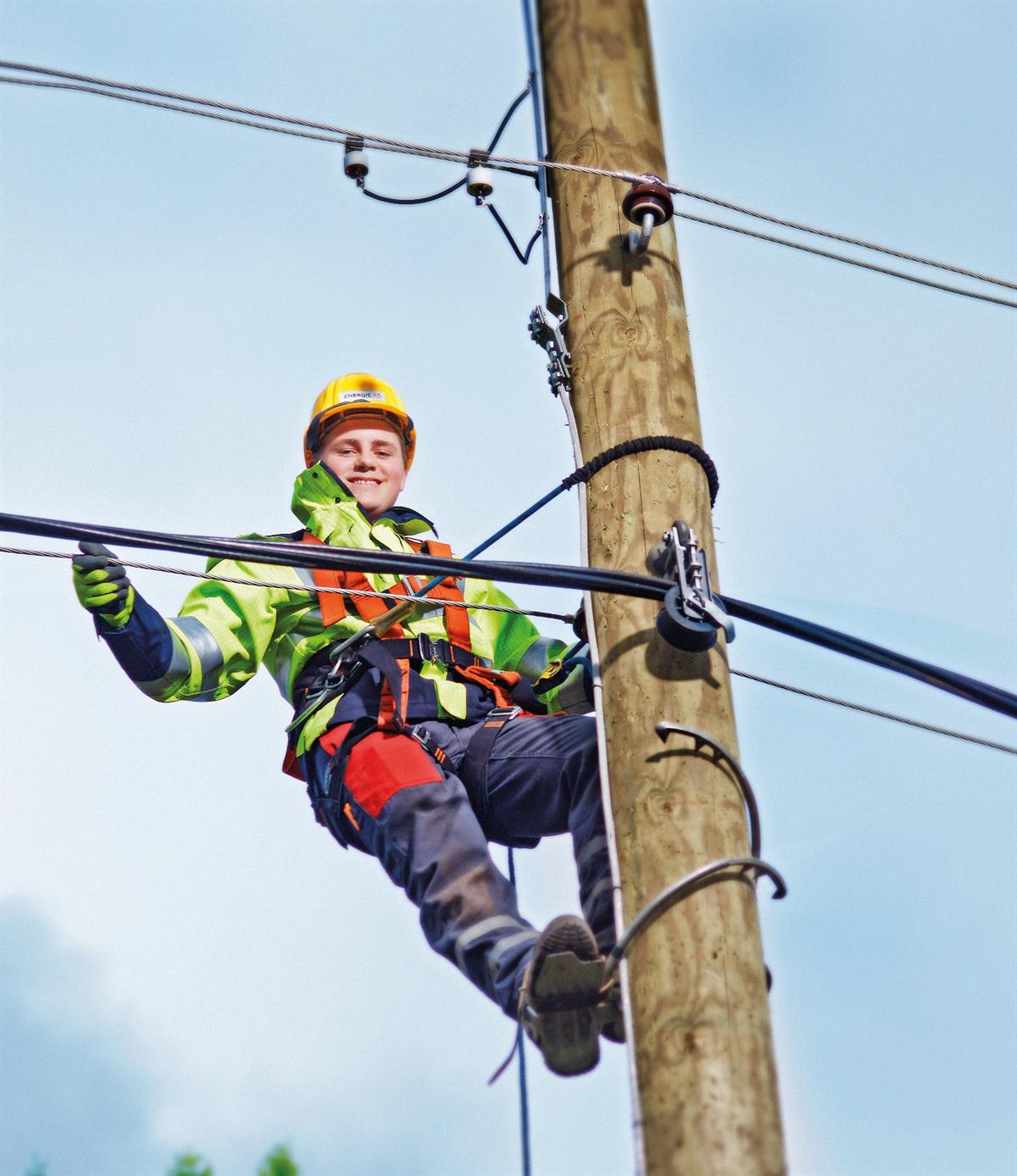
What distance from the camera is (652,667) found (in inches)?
156

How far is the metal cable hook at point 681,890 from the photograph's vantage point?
3598 mm

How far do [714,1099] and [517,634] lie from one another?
2.76 metres

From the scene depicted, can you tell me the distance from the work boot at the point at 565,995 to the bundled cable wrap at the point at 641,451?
3.55ft

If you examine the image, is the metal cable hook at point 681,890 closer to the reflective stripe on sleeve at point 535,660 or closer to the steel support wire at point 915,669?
the steel support wire at point 915,669

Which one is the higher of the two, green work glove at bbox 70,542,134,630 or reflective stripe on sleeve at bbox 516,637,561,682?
reflective stripe on sleeve at bbox 516,637,561,682

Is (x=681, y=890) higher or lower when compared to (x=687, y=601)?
lower

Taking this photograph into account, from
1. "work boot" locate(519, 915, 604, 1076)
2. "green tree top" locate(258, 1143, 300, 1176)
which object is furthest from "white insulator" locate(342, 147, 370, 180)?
"green tree top" locate(258, 1143, 300, 1176)

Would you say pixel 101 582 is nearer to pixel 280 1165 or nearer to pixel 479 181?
pixel 479 181

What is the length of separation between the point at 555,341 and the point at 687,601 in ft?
3.11

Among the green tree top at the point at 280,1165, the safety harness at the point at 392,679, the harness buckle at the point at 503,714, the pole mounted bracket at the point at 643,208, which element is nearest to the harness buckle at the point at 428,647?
the safety harness at the point at 392,679

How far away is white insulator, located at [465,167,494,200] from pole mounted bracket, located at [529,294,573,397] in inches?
26.3

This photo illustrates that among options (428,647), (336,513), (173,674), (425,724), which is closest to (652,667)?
(425,724)

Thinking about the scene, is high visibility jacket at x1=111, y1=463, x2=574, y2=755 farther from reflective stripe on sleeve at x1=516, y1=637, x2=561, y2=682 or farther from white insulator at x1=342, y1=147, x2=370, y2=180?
white insulator at x1=342, y1=147, x2=370, y2=180

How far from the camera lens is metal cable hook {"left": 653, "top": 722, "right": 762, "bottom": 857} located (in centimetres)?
381
